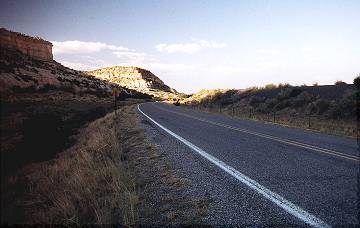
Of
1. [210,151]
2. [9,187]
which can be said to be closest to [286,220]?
[9,187]

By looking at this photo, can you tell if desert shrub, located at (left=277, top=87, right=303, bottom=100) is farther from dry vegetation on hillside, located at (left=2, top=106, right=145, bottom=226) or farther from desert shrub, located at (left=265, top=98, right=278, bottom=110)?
dry vegetation on hillside, located at (left=2, top=106, right=145, bottom=226)

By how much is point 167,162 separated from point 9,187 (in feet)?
15.3

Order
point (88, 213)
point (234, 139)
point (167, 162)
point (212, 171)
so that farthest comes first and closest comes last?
1. point (234, 139)
2. point (167, 162)
3. point (212, 171)
4. point (88, 213)

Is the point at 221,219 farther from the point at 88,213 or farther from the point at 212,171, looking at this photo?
the point at 212,171

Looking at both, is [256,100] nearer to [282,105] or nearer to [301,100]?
[282,105]

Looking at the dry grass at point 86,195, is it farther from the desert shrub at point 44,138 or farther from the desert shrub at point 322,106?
the desert shrub at point 322,106

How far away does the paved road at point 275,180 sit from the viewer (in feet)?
16.6

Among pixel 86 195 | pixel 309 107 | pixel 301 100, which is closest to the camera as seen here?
pixel 86 195

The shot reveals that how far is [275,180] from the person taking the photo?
22.7 ft

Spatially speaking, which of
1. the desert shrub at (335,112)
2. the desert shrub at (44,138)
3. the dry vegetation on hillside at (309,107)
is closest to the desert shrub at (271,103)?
the dry vegetation on hillside at (309,107)

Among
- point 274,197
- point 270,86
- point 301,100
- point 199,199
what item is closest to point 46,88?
point 270,86

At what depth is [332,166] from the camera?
8.20 metres

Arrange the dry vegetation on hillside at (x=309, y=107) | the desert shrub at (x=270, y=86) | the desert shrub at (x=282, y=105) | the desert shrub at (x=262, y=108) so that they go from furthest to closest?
the desert shrub at (x=270, y=86) < the desert shrub at (x=262, y=108) < the desert shrub at (x=282, y=105) < the dry vegetation on hillside at (x=309, y=107)

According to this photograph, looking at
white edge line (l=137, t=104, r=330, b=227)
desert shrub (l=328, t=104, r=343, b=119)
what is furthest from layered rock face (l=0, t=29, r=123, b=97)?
desert shrub (l=328, t=104, r=343, b=119)
